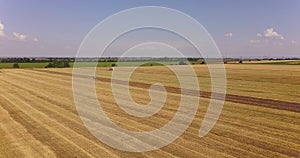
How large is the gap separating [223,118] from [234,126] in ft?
5.14

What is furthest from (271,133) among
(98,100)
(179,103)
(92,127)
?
(98,100)

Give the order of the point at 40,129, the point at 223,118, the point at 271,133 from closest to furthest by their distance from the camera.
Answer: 1. the point at 271,133
2. the point at 40,129
3. the point at 223,118

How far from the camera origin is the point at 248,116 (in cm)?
1380

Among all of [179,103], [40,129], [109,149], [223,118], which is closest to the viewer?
[109,149]

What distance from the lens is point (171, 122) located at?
1260 centimetres

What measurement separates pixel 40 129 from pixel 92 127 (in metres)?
1.80

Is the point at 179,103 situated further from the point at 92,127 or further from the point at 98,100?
the point at 92,127

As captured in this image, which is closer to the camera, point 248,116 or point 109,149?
point 109,149

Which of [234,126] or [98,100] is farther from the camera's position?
[98,100]

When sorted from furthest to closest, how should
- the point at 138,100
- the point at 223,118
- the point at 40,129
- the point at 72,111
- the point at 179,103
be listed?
the point at 138,100
the point at 179,103
the point at 72,111
the point at 223,118
the point at 40,129

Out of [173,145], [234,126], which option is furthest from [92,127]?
[234,126]

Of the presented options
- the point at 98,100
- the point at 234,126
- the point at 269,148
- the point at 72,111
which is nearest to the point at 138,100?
the point at 98,100

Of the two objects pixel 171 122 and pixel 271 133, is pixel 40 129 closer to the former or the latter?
pixel 171 122

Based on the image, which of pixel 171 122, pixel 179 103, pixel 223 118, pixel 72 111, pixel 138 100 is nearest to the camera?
pixel 171 122
